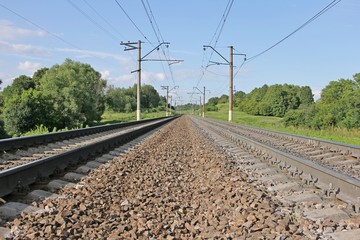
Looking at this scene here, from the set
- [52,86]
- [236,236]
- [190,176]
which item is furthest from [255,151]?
[52,86]

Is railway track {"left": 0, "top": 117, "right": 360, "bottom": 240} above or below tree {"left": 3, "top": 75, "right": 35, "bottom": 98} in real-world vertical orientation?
below

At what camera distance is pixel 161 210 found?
6031 millimetres

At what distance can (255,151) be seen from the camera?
43.4ft

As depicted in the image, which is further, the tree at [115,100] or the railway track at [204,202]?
the tree at [115,100]

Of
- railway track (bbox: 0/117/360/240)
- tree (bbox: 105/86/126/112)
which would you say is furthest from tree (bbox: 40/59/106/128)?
tree (bbox: 105/86/126/112)

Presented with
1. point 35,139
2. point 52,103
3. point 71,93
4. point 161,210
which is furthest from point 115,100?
point 161,210

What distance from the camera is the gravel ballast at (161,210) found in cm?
475

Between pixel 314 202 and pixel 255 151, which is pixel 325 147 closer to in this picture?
pixel 255 151

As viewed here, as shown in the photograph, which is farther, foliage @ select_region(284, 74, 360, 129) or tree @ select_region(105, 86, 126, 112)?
tree @ select_region(105, 86, 126, 112)

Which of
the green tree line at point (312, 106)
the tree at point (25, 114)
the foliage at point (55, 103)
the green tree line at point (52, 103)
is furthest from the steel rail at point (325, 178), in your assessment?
the tree at point (25, 114)

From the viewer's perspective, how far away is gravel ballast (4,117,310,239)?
4745 mm

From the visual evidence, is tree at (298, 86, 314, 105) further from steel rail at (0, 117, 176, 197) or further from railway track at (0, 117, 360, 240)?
railway track at (0, 117, 360, 240)

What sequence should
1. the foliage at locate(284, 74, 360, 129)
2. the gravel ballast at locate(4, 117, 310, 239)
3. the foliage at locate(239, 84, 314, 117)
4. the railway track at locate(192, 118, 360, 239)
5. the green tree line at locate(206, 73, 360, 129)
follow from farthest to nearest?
the foliage at locate(239, 84, 314, 117), the green tree line at locate(206, 73, 360, 129), the foliage at locate(284, 74, 360, 129), the railway track at locate(192, 118, 360, 239), the gravel ballast at locate(4, 117, 310, 239)

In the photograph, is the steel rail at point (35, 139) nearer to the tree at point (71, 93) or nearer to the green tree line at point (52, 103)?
the green tree line at point (52, 103)
